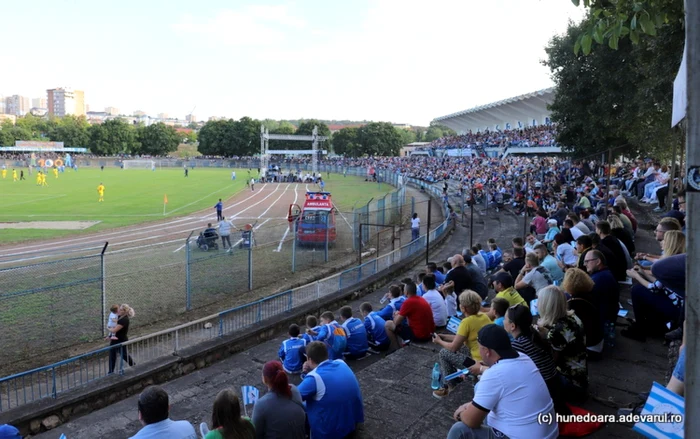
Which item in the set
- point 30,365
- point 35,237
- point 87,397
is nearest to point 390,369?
point 87,397

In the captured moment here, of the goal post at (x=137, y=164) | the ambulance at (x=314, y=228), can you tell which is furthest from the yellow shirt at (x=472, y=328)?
the goal post at (x=137, y=164)

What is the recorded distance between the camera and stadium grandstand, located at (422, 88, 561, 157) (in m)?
53.6

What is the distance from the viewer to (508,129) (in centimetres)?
7138

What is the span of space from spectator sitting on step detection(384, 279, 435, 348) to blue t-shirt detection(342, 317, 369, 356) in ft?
1.76

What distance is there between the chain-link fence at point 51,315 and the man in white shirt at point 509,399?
902 cm

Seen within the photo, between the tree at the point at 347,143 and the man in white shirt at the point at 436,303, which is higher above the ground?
the tree at the point at 347,143

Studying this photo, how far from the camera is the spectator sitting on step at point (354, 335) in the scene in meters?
8.46

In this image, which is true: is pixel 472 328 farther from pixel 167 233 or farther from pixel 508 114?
pixel 508 114

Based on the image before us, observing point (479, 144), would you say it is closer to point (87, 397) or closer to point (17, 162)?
point (87, 397)

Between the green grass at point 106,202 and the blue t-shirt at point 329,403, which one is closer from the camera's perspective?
the blue t-shirt at point 329,403

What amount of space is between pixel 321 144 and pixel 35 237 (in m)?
101

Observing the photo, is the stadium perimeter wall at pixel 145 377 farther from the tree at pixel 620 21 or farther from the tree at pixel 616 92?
the tree at pixel 616 92

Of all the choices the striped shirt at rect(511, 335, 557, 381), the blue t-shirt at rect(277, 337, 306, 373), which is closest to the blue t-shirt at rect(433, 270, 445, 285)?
the blue t-shirt at rect(277, 337, 306, 373)

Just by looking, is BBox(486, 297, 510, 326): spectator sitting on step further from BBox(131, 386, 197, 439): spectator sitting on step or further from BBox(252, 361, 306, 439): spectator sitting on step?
BBox(131, 386, 197, 439): spectator sitting on step
